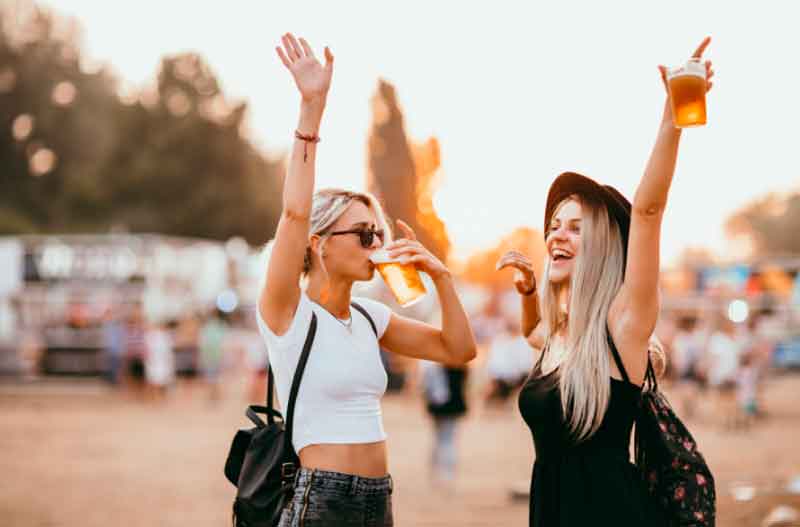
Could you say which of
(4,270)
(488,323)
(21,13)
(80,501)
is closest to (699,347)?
(488,323)

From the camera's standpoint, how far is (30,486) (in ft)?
33.1

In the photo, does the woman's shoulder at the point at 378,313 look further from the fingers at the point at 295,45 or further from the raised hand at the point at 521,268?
the fingers at the point at 295,45

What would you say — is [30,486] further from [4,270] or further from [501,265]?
[4,270]

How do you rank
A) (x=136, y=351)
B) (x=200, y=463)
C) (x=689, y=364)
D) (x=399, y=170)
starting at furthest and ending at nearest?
1. (x=399, y=170)
2. (x=136, y=351)
3. (x=689, y=364)
4. (x=200, y=463)

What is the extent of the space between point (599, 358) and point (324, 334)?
88 centimetres

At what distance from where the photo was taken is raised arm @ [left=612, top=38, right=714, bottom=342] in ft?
9.37

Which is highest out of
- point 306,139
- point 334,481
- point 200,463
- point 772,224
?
point 772,224

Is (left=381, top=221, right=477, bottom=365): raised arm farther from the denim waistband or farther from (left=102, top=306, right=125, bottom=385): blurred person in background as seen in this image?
(left=102, top=306, right=125, bottom=385): blurred person in background

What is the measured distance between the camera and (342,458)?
3125mm

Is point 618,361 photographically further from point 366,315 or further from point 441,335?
point 366,315

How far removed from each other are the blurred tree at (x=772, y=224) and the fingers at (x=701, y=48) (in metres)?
81.9

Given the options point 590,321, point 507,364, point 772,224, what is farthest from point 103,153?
point 772,224

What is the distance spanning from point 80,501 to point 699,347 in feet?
39.7

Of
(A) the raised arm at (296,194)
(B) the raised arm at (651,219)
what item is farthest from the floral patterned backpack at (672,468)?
(A) the raised arm at (296,194)
